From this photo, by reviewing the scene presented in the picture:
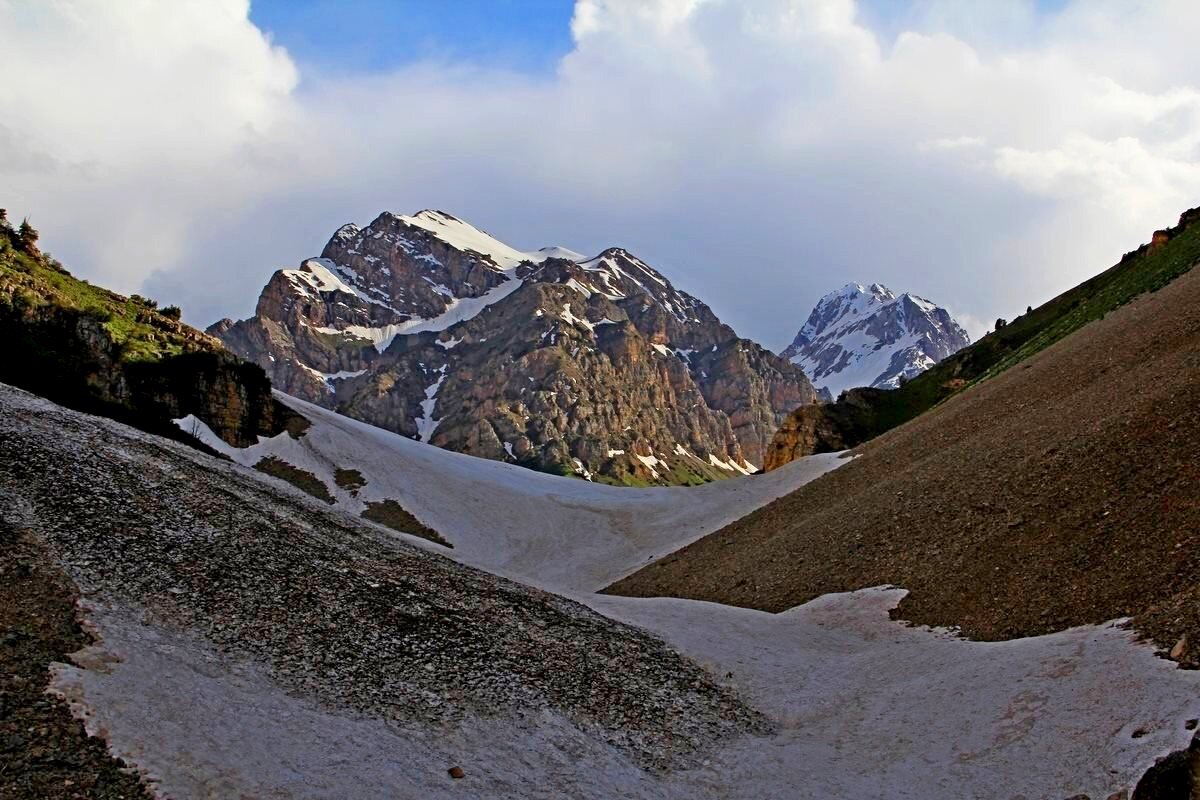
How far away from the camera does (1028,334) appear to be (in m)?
85.9

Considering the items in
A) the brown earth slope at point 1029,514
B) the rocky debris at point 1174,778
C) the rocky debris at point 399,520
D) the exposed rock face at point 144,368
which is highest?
the exposed rock face at point 144,368


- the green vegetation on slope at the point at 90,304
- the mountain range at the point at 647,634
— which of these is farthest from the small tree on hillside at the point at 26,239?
the mountain range at the point at 647,634

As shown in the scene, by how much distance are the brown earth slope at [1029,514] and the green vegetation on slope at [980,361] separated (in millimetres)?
22178

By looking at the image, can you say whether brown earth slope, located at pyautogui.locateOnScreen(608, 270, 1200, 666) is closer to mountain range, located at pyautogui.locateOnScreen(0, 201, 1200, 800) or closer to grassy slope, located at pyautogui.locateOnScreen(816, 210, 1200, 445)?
mountain range, located at pyautogui.locateOnScreen(0, 201, 1200, 800)

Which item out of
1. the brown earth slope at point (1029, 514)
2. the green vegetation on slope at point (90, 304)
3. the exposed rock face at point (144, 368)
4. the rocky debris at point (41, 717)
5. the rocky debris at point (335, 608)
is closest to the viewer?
the rocky debris at point (41, 717)

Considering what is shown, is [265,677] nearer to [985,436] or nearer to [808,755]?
[808,755]

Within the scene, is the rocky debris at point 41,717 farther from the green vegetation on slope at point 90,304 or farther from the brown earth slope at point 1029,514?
the green vegetation on slope at point 90,304

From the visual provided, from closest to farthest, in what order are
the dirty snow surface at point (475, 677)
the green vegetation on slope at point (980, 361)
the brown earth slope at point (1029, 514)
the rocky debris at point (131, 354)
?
the dirty snow surface at point (475, 677)
the brown earth slope at point (1029, 514)
the rocky debris at point (131, 354)
the green vegetation on slope at point (980, 361)

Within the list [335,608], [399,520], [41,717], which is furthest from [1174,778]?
[399,520]

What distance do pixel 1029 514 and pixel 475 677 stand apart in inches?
784

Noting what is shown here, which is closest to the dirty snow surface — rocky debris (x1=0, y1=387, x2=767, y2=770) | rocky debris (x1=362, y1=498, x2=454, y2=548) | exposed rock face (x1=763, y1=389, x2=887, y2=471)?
rocky debris (x1=0, y1=387, x2=767, y2=770)

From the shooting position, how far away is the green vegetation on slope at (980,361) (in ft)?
239

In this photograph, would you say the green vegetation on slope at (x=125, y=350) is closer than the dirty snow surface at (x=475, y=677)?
No

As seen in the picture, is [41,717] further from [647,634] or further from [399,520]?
[399,520]
